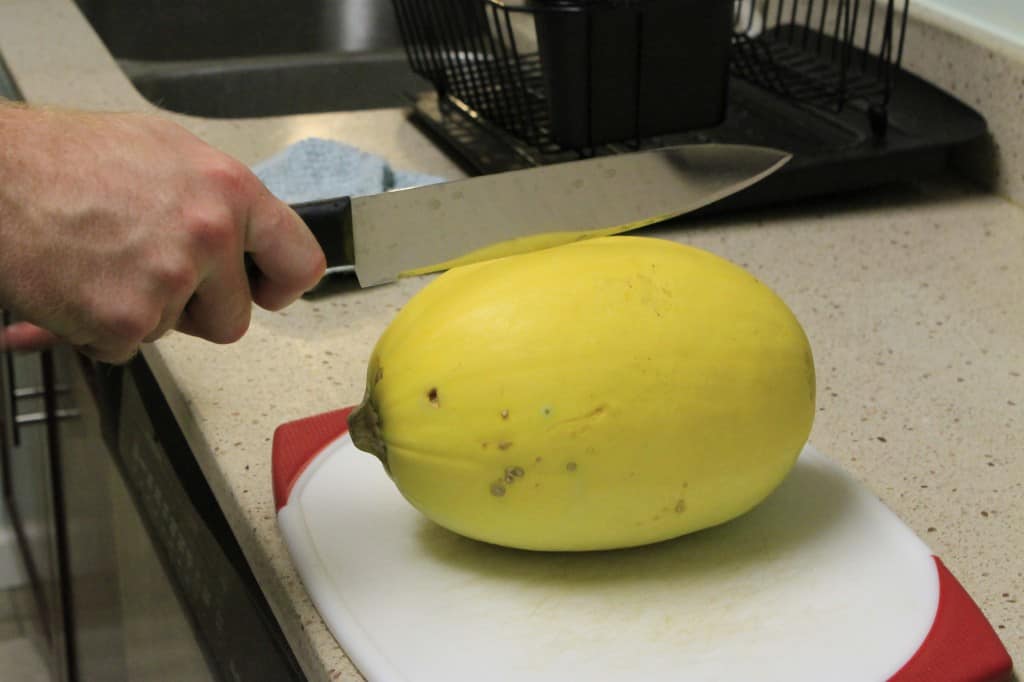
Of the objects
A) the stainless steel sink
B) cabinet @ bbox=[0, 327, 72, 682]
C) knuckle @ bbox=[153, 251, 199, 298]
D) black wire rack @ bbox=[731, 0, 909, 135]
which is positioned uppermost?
knuckle @ bbox=[153, 251, 199, 298]

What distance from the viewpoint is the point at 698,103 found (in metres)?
0.99

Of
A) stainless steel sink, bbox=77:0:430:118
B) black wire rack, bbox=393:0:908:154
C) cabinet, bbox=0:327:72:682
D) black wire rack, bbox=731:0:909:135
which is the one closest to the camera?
black wire rack, bbox=393:0:908:154

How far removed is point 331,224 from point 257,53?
4.30 ft

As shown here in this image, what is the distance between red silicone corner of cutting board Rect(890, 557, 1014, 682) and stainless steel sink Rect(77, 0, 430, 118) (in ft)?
4.01

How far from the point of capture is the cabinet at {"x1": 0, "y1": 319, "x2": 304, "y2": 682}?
2.14ft

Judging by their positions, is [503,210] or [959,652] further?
[503,210]

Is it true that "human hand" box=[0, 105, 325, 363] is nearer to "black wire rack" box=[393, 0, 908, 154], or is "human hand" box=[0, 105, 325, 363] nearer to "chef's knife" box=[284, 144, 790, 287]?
"chef's knife" box=[284, 144, 790, 287]

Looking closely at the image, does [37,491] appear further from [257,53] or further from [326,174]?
[257,53]

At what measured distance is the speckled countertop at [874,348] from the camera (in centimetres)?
61

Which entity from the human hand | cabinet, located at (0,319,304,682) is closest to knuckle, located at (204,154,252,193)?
the human hand

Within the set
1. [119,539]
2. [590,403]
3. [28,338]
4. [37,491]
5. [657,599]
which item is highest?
[590,403]

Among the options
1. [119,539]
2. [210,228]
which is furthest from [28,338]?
[210,228]

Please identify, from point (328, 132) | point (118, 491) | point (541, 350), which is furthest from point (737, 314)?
point (328, 132)

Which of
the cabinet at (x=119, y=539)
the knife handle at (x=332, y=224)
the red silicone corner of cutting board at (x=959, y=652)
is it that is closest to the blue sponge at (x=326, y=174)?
the cabinet at (x=119, y=539)
